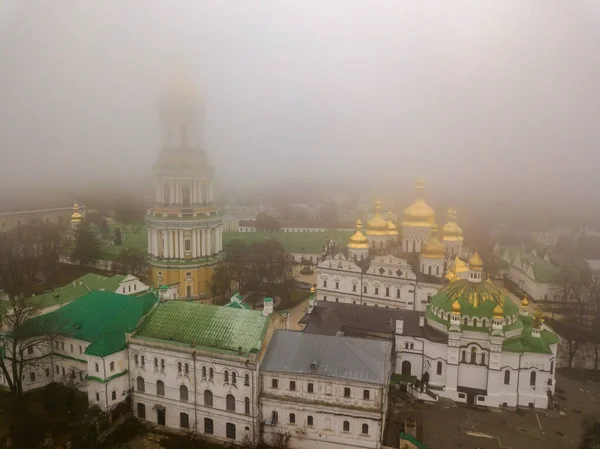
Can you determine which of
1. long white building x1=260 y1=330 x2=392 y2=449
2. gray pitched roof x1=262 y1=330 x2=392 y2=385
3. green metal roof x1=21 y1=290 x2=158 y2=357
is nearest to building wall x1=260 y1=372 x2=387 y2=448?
long white building x1=260 y1=330 x2=392 y2=449

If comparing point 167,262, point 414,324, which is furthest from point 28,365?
point 414,324

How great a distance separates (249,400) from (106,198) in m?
35.6

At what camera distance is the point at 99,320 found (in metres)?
18.3

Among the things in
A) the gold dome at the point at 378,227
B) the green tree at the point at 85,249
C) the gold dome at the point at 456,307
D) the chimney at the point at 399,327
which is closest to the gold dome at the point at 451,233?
the gold dome at the point at 378,227

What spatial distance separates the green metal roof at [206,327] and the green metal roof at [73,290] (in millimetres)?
7466

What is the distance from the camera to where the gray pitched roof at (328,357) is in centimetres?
1547

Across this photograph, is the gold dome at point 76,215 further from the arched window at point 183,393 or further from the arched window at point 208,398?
the arched window at point 208,398

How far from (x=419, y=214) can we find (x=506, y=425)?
16.6 meters

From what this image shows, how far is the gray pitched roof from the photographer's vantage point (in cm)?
1547

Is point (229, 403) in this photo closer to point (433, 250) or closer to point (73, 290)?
point (73, 290)

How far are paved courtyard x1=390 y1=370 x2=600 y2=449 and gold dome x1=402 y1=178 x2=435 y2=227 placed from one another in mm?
14196

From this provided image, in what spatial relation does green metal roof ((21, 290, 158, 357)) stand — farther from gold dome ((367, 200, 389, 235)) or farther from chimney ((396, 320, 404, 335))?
gold dome ((367, 200, 389, 235))

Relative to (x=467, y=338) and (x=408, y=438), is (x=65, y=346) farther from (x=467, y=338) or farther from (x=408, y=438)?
(x=467, y=338)

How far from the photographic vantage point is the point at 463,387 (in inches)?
773
